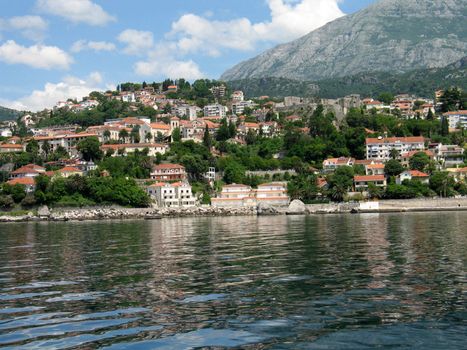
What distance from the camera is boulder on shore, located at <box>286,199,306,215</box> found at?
69.0 meters

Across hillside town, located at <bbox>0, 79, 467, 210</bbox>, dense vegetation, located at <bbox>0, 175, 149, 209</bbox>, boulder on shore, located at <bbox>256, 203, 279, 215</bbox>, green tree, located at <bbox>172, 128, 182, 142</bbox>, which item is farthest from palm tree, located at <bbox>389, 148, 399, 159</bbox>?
dense vegetation, located at <bbox>0, 175, 149, 209</bbox>

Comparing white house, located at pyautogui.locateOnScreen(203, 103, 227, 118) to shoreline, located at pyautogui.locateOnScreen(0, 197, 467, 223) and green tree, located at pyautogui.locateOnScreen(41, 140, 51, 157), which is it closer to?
green tree, located at pyautogui.locateOnScreen(41, 140, 51, 157)

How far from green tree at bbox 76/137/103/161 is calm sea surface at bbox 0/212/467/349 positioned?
69951 mm

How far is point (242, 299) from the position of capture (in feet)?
43.2

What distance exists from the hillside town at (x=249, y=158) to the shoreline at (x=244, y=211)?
137 inches

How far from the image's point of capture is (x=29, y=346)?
978 cm

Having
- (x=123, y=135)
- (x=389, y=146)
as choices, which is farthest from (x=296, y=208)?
(x=123, y=135)

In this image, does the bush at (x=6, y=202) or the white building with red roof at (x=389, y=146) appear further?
the white building with red roof at (x=389, y=146)

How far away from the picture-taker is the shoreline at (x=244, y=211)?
68.0 meters

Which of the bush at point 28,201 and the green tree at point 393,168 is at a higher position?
the green tree at point 393,168

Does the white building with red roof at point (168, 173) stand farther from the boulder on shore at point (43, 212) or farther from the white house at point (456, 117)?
the white house at point (456, 117)

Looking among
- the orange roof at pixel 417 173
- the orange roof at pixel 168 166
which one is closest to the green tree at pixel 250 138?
the orange roof at pixel 168 166

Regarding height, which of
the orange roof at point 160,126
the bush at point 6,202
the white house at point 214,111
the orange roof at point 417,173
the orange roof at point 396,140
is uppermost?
the white house at point 214,111

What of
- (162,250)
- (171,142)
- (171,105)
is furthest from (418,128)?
(162,250)
